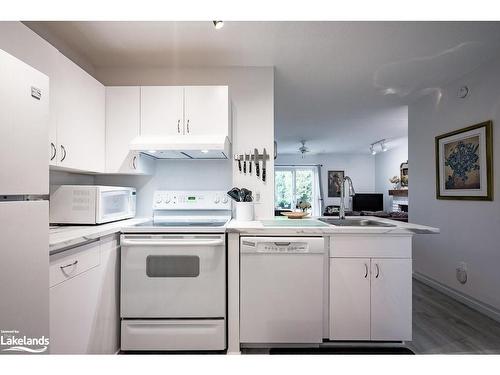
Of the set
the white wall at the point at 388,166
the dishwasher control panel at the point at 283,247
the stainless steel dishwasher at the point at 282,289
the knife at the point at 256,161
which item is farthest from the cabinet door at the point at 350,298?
the white wall at the point at 388,166

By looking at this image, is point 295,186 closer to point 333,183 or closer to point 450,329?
point 333,183

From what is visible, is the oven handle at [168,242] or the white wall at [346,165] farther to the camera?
the white wall at [346,165]

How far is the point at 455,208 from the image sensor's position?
2.79 m

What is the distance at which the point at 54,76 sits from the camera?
153 centimetres

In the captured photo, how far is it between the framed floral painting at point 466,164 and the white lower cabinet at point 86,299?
3.23m

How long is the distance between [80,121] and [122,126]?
337 mm

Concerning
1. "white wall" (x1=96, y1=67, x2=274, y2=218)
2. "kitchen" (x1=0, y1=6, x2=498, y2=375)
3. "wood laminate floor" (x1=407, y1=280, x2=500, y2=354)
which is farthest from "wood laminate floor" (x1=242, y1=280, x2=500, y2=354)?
"white wall" (x1=96, y1=67, x2=274, y2=218)

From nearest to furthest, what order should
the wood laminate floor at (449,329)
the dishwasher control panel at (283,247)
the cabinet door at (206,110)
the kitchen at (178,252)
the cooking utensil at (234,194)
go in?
the kitchen at (178,252) < the dishwasher control panel at (283,247) < the wood laminate floor at (449,329) < the cabinet door at (206,110) < the cooking utensil at (234,194)

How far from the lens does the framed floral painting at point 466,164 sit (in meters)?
2.40

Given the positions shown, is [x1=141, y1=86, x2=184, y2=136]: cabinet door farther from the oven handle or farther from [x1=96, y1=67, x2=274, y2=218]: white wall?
the oven handle

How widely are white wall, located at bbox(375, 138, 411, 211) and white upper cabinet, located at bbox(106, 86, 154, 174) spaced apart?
5.89 m

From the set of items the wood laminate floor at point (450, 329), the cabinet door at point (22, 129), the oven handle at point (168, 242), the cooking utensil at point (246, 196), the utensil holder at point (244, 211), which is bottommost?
the wood laminate floor at point (450, 329)

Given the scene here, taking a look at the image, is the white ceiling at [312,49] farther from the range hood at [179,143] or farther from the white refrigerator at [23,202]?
the white refrigerator at [23,202]
